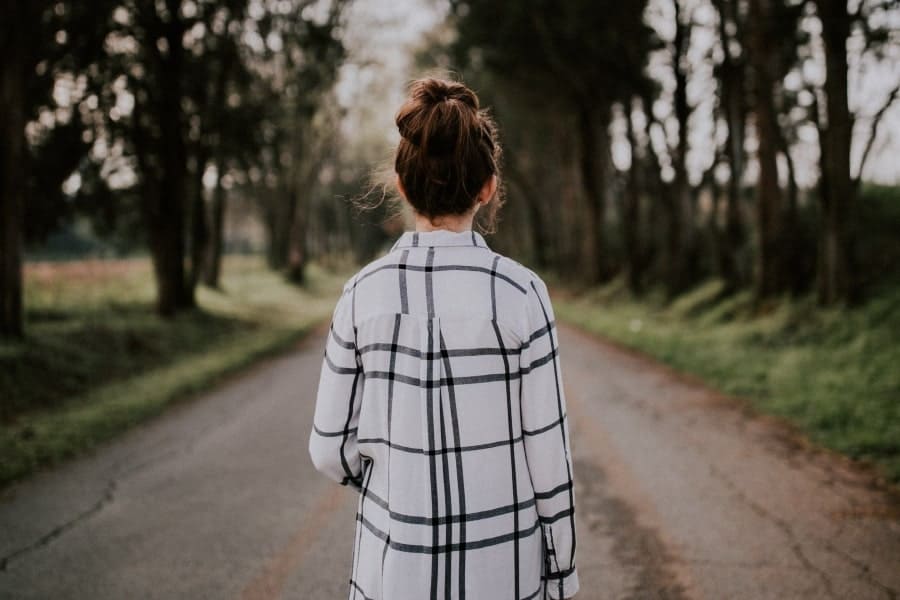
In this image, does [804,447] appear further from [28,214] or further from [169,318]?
[28,214]

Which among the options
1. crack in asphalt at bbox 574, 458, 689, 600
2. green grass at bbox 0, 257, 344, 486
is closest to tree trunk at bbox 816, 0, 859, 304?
crack in asphalt at bbox 574, 458, 689, 600

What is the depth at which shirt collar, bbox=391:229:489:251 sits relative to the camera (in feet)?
5.80

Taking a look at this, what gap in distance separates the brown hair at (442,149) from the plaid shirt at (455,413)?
0.10 m

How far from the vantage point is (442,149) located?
168 cm

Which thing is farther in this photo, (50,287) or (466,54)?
(466,54)

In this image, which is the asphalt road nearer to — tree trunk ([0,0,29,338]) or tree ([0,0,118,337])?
tree trunk ([0,0,29,338])

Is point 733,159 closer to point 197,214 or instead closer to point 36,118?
point 197,214

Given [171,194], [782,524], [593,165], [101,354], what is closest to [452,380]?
[782,524]

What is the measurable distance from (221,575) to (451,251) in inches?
115

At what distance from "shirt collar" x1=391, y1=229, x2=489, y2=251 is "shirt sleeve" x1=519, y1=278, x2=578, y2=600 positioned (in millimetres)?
195

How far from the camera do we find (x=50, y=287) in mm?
15648

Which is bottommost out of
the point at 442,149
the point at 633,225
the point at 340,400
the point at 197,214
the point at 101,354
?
the point at 101,354

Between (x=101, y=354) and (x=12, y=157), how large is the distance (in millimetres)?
3235

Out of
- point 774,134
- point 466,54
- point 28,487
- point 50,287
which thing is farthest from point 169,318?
point 774,134
